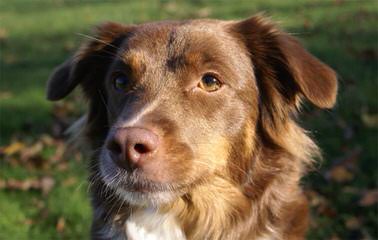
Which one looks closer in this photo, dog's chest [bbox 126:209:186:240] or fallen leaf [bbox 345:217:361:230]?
dog's chest [bbox 126:209:186:240]

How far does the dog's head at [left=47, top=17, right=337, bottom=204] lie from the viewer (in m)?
3.19

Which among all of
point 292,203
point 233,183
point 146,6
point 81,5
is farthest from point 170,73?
point 81,5

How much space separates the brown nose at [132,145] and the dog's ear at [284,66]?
3.18 ft

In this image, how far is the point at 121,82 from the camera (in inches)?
145

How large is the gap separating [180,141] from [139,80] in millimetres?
522

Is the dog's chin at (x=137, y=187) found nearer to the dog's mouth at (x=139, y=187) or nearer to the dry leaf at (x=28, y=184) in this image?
the dog's mouth at (x=139, y=187)

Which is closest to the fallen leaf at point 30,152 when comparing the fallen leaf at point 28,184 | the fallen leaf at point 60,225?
the fallen leaf at point 28,184

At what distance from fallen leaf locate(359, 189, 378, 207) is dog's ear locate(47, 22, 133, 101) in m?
2.58

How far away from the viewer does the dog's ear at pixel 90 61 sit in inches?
157

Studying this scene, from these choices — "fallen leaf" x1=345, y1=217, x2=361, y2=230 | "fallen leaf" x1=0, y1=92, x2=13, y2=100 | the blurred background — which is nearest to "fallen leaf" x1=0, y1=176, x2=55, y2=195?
the blurred background

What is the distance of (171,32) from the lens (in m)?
3.66

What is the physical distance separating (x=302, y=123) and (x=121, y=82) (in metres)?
2.95

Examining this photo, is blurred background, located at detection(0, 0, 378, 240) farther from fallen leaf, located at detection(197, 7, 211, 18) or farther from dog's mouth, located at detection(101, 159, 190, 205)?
dog's mouth, located at detection(101, 159, 190, 205)

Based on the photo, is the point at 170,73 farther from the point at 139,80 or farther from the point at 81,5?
the point at 81,5
